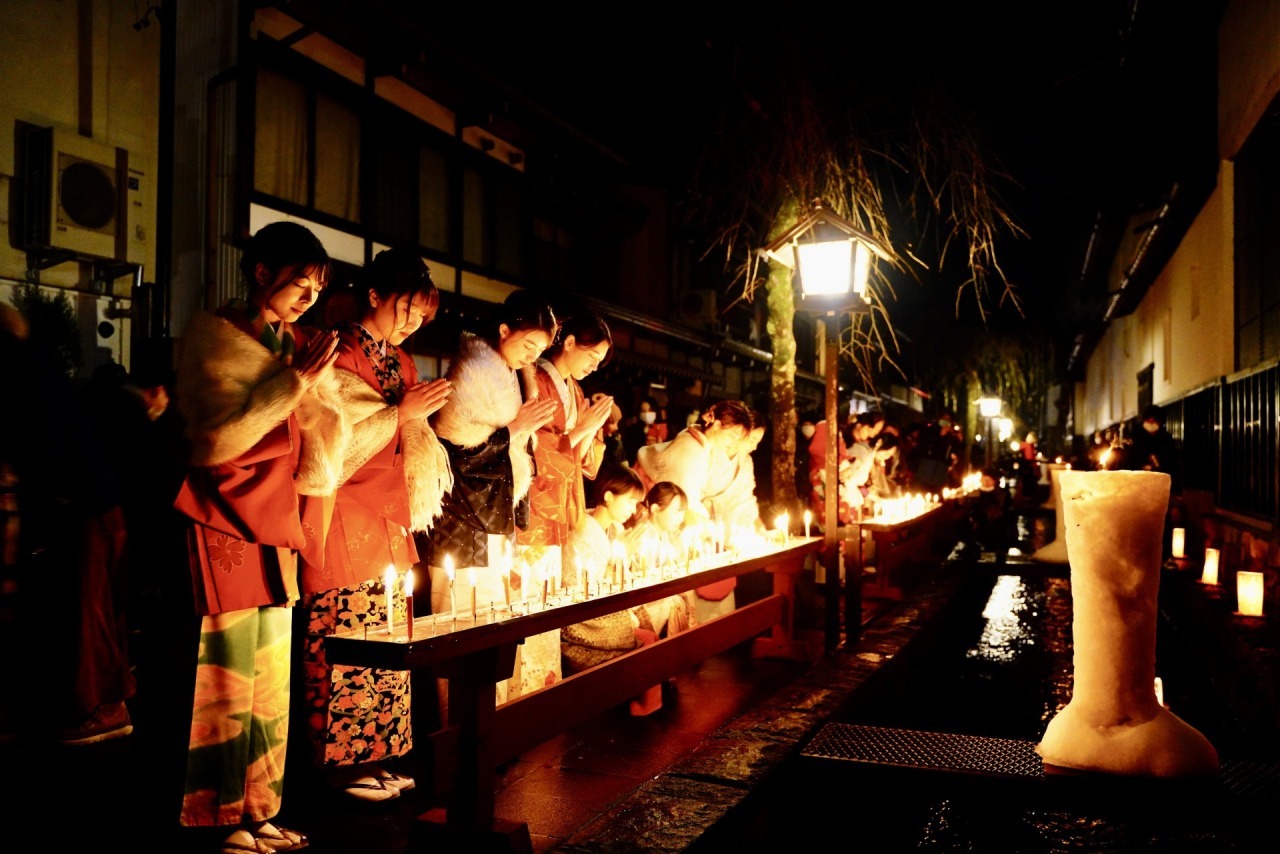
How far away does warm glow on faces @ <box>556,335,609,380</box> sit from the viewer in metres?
5.27

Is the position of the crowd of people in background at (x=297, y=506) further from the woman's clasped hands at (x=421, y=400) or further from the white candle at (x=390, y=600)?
the white candle at (x=390, y=600)

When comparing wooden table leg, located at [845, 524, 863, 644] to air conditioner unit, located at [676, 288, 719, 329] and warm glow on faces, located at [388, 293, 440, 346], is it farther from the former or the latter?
air conditioner unit, located at [676, 288, 719, 329]

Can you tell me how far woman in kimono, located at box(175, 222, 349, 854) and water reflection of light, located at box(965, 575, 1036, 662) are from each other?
7.13 metres

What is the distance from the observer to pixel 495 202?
17266mm

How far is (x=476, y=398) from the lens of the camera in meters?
4.50

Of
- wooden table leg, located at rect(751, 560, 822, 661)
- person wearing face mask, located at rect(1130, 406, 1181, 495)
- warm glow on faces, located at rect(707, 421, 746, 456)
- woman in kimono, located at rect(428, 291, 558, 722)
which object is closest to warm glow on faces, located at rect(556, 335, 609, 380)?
woman in kimono, located at rect(428, 291, 558, 722)

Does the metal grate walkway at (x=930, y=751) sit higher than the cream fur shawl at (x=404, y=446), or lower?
lower

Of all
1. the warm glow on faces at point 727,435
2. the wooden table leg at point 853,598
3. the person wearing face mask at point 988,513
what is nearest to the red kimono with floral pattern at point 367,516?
the warm glow on faces at point 727,435

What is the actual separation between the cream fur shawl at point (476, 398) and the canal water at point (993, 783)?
2.14 meters

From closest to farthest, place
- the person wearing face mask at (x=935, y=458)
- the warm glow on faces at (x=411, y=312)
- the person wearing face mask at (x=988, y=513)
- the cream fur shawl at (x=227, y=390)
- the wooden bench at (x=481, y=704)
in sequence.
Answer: the wooden bench at (x=481, y=704), the cream fur shawl at (x=227, y=390), the warm glow on faces at (x=411, y=312), the person wearing face mask at (x=935, y=458), the person wearing face mask at (x=988, y=513)

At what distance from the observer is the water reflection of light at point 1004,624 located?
9.05m

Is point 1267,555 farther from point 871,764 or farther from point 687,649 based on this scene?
point 871,764

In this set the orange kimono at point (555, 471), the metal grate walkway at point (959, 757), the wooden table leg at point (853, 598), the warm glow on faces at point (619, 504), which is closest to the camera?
the metal grate walkway at point (959, 757)

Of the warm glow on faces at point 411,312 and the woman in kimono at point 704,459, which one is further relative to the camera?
the woman in kimono at point 704,459
